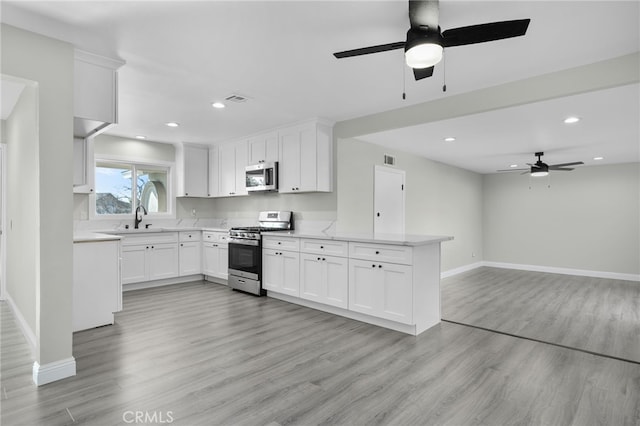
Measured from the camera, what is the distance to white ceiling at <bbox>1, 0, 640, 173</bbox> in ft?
7.16

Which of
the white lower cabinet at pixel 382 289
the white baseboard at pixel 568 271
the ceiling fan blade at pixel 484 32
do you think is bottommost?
the white baseboard at pixel 568 271

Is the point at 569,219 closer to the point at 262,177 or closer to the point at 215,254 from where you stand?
the point at 262,177

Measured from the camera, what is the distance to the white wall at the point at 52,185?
2381 mm

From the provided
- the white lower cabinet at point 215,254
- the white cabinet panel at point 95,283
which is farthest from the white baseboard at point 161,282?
the white cabinet panel at point 95,283

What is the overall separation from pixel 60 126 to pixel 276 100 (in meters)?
2.10

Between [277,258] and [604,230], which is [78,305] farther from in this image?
[604,230]

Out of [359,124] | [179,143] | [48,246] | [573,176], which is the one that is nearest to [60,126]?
[48,246]

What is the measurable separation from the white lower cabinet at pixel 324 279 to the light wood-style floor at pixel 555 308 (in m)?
1.30

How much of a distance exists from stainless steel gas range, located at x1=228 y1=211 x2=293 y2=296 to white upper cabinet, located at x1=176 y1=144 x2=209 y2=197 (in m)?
1.58

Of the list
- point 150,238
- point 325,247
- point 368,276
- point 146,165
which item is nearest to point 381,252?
point 368,276

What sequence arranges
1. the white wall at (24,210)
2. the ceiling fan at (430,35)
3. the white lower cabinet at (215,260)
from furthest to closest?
1. the white lower cabinet at (215,260)
2. the white wall at (24,210)
3. the ceiling fan at (430,35)

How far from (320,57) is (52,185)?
2237 millimetres

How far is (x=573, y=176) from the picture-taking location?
24.3 ft

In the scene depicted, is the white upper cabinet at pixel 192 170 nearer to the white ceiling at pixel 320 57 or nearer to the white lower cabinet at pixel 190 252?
the white lower cabinet at pixel 190 252
